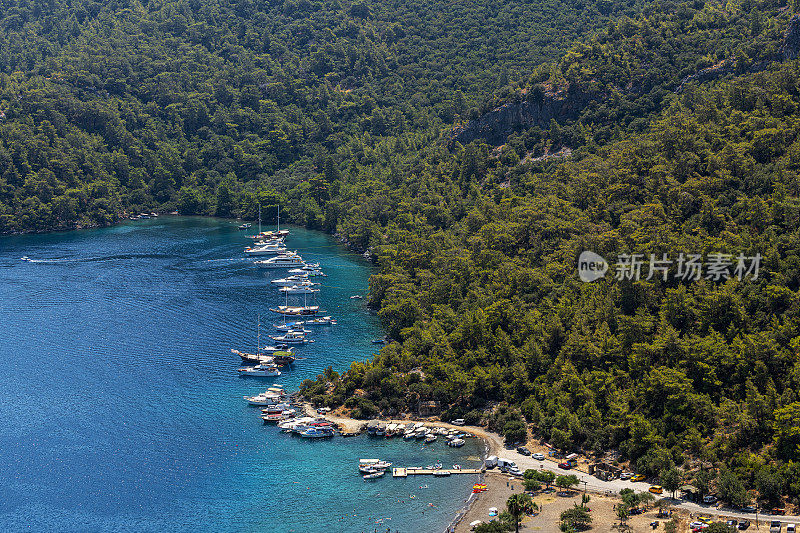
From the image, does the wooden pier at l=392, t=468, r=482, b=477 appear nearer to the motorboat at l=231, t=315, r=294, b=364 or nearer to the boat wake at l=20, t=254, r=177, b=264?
the motorboat at l=231, t=315, r=294, b=364

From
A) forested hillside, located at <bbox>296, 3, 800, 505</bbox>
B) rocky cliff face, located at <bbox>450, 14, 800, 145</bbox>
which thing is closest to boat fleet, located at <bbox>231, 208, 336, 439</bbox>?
forested hillside, located at <bbox>296, 3, 800, 505</bbox>

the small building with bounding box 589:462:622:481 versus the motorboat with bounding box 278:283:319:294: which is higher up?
the motorboat with bounding box 278:283:319:294

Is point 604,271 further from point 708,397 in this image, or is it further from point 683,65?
point 683,65

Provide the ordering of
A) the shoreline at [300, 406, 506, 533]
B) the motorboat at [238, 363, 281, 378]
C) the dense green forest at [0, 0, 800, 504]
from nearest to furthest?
the shoreline at [300, 406, 506, 533], the dense green forest at [0, 0, 800, 504], the motorboat at [238, 363, 281, 378]

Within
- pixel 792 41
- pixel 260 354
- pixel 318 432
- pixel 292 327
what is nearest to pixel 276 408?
pixel 318 432

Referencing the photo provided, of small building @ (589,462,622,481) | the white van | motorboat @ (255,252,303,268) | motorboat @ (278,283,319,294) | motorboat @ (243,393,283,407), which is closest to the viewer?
small building @ (589,462,622,481)

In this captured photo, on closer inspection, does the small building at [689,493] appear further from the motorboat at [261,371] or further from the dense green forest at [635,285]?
the motorboat at [261,371]
